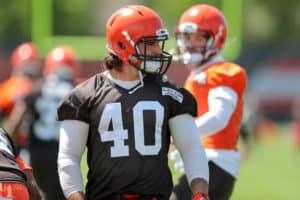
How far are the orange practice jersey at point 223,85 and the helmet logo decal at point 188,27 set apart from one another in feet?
1.20

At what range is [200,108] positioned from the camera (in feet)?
19.3

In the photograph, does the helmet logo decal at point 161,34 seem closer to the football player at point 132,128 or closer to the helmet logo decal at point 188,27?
the football player at point 132,128

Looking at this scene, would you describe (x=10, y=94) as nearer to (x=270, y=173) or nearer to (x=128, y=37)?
(x=270, y=173)

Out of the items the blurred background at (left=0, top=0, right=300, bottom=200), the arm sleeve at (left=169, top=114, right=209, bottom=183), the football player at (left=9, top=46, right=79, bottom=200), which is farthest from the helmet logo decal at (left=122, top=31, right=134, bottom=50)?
the blurred background at (left=0, top=0, right=300, bottom=200)

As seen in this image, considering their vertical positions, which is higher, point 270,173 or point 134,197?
point 134,197

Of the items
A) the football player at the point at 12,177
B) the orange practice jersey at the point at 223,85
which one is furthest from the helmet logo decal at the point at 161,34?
the orange practice jersey at the point at 223,85

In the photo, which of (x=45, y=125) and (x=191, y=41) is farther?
(x=45, y=125)

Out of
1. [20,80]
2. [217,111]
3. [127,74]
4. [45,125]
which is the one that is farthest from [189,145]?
[20,80]

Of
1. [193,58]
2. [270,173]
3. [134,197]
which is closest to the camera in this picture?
[134,197]

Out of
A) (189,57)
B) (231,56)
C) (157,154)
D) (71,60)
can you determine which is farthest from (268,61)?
(157,154)

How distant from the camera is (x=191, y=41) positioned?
621 cm

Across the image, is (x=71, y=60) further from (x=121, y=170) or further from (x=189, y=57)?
(x=121, y=170)

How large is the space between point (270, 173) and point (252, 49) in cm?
861

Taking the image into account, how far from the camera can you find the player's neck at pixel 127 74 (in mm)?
4777
